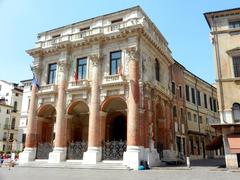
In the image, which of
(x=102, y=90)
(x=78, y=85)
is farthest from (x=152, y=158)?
(x=78, y=85)

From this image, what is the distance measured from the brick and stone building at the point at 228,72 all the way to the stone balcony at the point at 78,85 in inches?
448

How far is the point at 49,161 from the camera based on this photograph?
2316cm

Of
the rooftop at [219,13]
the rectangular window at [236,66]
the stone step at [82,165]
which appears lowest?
the stone step at [82,165]

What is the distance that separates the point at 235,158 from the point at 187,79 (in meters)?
17.7

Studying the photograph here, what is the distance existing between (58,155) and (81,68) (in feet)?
27.8

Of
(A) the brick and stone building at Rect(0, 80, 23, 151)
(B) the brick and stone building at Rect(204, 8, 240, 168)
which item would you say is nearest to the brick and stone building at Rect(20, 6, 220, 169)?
(B) the brick and stone building at Rect(204, 8, 240, 168)

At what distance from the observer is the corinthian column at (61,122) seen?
23078mm

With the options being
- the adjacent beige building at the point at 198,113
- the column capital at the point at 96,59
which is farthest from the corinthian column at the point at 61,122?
the adjacent beige building at the point at 198,113

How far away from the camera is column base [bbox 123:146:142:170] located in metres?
19.3

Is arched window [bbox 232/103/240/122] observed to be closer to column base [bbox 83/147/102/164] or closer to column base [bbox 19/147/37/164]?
column base [bbox 83/147/102/164]

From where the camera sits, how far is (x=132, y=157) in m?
19.6

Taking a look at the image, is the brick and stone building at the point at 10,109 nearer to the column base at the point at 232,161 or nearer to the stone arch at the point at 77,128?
the stone arch at the point at 77,128

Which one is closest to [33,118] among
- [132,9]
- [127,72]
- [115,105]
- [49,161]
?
[49,161]

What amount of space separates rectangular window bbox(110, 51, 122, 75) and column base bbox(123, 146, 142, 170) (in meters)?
7.13
